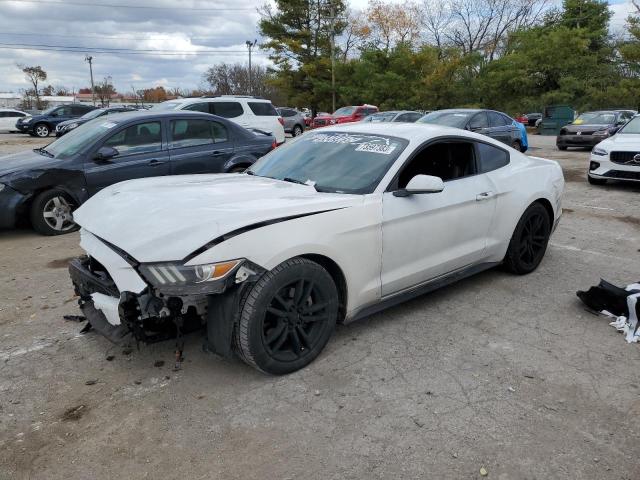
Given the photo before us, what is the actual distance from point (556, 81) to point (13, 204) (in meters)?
38.0

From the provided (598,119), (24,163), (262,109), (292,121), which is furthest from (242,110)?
(292,121)

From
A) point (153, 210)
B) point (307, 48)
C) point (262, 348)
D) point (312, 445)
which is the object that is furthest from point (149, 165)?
point (307, 48)

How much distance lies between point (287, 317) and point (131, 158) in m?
4.77

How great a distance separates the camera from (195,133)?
749cm

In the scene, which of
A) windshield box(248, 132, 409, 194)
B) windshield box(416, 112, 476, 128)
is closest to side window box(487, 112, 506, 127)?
windshield box(416, 112, 476, 128)

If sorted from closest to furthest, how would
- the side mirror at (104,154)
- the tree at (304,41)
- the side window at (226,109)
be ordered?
the side mirror at (104,154) → the side window at (226,109) → the tree at (304,41)

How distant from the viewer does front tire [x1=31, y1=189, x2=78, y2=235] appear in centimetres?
654

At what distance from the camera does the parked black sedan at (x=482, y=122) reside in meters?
12.4

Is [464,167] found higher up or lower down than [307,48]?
lower down

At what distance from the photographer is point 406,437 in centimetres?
261

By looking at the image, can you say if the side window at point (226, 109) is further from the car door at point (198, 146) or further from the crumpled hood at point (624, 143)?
the crumpled hood at point (624, 143)

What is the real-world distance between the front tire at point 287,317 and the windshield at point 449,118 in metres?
9.97

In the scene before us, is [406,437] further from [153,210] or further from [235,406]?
[153,210]

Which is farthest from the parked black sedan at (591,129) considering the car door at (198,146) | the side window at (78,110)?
the side window at (78,110)
